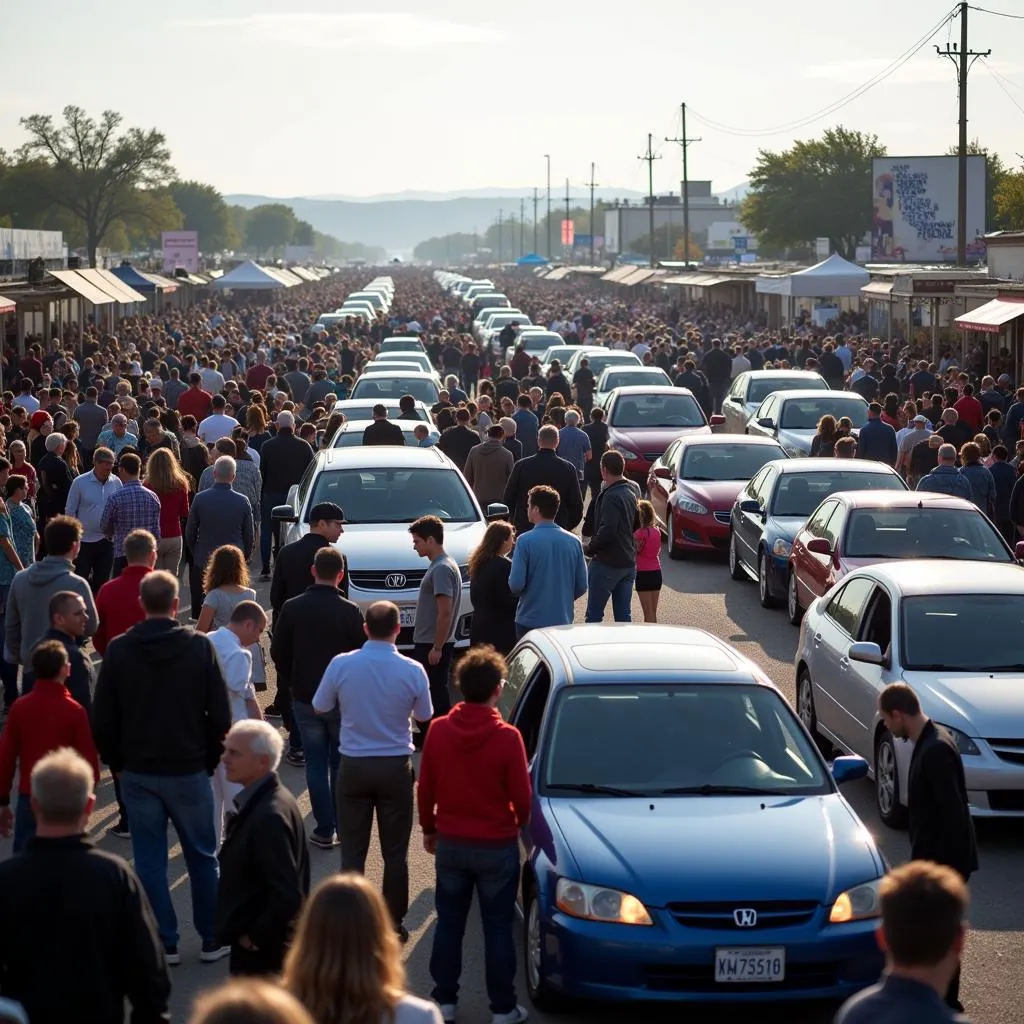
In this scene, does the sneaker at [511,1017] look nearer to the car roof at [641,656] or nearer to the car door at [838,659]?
the car roof at [641,656]

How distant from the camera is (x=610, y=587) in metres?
14.2

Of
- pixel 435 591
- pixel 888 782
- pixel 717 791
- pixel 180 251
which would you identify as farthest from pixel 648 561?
pixel 180 251

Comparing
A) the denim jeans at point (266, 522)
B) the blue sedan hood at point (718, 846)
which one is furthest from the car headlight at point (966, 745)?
the denim jeans at point (266, 522)

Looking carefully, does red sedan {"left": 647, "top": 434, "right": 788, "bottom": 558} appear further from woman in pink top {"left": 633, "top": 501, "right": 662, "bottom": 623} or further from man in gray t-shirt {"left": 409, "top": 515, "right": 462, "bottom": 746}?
man in gray t-shirt {"left": 409, "top": 515, "right": 462, "bottom": 746}

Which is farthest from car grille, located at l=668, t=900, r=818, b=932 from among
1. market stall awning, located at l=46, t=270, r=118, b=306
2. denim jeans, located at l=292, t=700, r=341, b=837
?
market stall awning, located at l=46, t=270, r=118, b=306

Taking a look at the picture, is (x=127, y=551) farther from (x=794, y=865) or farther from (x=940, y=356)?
Result: (x=940, y=356)

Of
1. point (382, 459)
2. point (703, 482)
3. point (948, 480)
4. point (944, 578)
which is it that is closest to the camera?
point (944, 578)

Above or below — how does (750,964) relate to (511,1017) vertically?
above

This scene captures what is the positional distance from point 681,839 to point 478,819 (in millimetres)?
828

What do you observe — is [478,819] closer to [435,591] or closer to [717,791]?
[717,791]

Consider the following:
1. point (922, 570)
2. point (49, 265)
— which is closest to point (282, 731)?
point (922, 570)

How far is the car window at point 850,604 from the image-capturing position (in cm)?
1180

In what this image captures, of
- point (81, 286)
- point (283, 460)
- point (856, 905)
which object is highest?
A: point (81, 286)

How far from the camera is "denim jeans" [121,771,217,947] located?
800cm
